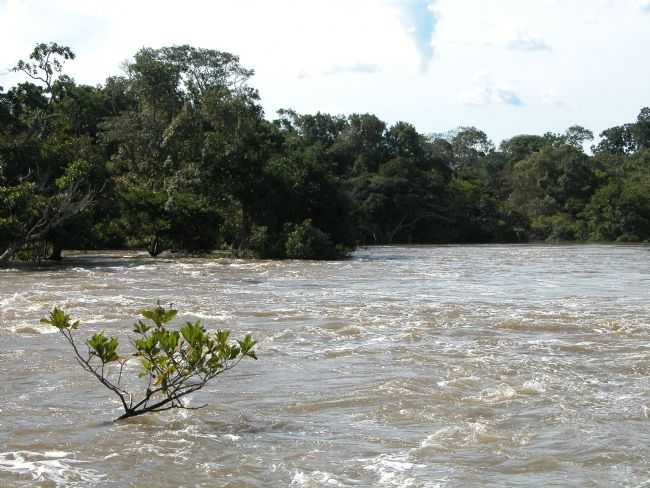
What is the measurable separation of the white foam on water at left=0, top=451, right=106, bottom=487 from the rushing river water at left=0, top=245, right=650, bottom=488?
0.06 ft

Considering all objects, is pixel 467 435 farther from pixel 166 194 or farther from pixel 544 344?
pixel 166 194

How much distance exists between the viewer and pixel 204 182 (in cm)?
3198

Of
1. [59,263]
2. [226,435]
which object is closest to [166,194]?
[59,263]

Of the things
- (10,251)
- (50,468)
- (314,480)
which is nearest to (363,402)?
(314,480)

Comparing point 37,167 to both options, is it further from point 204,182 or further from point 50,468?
point 50,468

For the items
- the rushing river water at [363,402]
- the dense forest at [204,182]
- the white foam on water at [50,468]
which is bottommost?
the white foam on water at [50,468]

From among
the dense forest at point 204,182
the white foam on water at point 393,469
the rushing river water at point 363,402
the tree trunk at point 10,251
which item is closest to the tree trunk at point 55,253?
the dense forest at point 204,182

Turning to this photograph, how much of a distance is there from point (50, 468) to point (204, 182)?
27.1 metres

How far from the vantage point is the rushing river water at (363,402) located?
5.34 m

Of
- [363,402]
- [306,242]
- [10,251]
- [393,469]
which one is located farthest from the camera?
[306,242]

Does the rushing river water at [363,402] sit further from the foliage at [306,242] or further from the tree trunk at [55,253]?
the foliage at [306,242]

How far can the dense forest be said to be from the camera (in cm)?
2762

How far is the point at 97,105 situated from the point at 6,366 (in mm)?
37595

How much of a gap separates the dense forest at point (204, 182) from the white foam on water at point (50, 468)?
1836 cm
